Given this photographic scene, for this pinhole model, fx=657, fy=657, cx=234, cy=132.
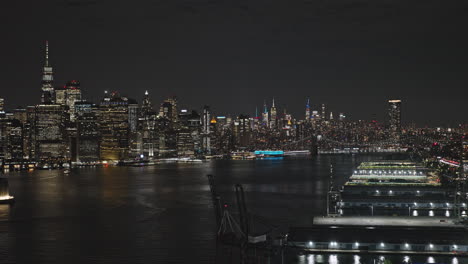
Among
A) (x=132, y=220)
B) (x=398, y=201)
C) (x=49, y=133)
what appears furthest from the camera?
(x=49, y=133)

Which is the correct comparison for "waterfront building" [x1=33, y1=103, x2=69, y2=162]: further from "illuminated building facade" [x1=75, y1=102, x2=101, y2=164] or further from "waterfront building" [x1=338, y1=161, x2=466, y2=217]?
"waterfront building" [x1=338, y1=161, x2=466, y2=217]

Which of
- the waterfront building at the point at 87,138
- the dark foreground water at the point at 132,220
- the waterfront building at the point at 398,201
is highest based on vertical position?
the waterfront building at the point at 87,138

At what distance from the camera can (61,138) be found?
3752 inches

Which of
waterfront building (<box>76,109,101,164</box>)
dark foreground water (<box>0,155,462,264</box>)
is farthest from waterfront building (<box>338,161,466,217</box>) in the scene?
waterfront building (<box>76,109,101,164</box>)

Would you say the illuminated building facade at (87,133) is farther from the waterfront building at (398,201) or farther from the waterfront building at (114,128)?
the waterfront building at (398,201)

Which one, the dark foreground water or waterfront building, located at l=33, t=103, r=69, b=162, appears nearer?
the dark foreground water

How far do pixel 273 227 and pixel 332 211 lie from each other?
417 centimetres

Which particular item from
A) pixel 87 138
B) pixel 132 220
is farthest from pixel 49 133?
pixel 132 220

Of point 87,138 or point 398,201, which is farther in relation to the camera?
point 87,138

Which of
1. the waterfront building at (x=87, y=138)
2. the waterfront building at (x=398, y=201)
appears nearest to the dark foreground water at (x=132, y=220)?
the waterfront building at (x=398, y=201)

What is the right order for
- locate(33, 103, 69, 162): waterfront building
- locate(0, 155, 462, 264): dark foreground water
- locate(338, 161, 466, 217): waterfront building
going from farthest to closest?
locate(33, 103, 69, 162): waterfront building → locate(338, 161, 466, 217): waterfront building → locate(0, 155, 462, 264): dark foreground water

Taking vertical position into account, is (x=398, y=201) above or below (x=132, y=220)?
above

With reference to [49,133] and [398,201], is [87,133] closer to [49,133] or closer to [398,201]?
[49,133]

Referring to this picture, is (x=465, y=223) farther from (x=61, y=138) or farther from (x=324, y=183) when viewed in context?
(x=61, y=138)
